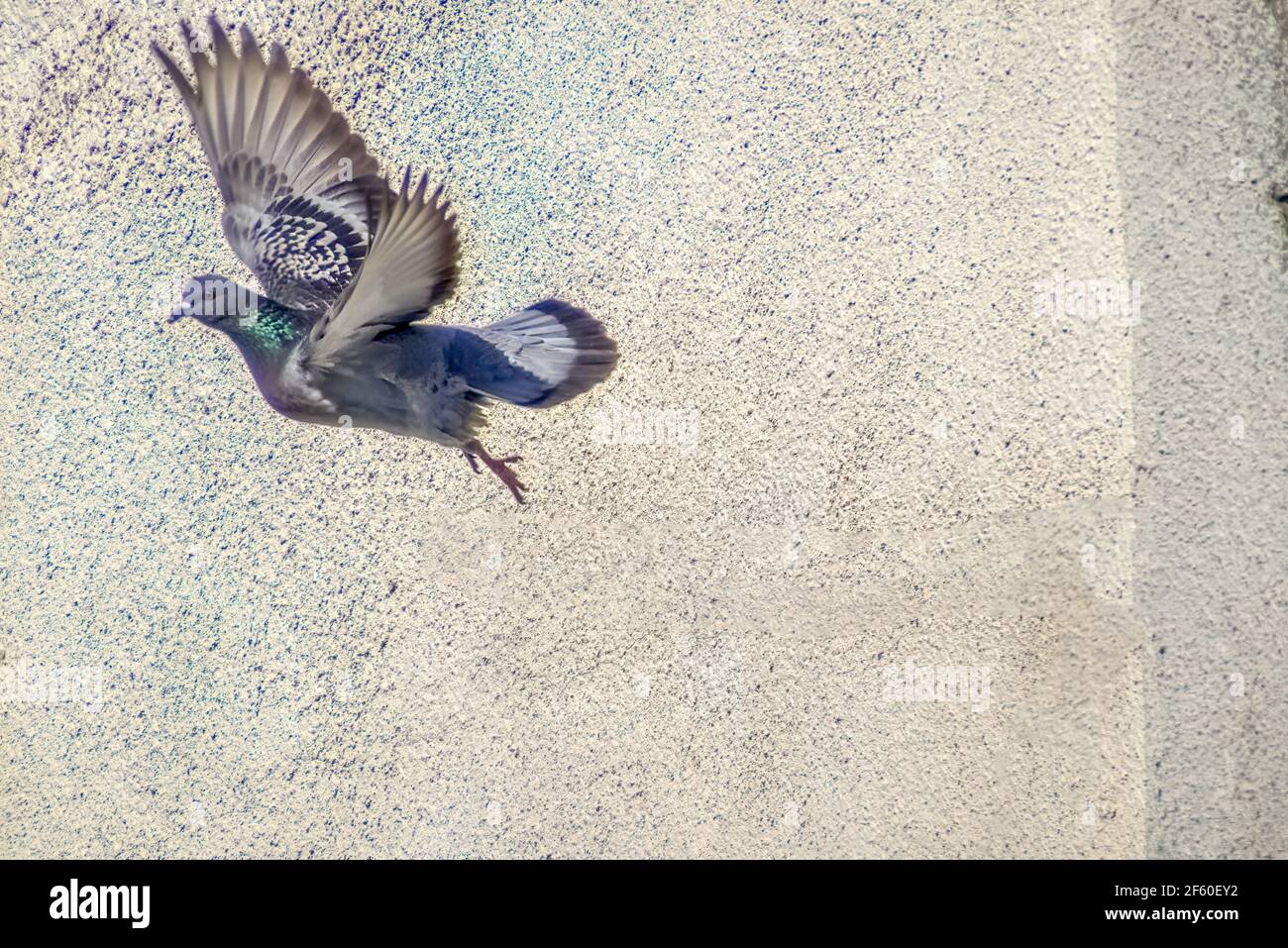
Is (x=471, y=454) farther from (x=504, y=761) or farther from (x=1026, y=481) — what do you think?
(x=1026, y=481)

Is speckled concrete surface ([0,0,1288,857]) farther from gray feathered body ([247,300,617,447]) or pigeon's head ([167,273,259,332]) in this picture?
pigeon's head ([167,273,259,332])

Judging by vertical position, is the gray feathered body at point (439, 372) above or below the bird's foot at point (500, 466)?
above

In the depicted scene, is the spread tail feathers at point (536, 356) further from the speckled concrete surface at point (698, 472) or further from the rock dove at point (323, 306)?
the speckled concrete surface at point (698, 472)

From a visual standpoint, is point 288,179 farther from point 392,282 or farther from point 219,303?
point 392,282

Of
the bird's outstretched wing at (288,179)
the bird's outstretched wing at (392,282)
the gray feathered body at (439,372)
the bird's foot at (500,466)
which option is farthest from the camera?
the bird's foot at (500,466)

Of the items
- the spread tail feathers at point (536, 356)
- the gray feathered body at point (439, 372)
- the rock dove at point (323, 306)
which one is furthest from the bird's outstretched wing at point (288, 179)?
the spread tail feathers at point (536, 356)

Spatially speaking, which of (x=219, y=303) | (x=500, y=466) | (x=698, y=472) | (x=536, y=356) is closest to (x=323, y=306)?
(x=219, y=303)

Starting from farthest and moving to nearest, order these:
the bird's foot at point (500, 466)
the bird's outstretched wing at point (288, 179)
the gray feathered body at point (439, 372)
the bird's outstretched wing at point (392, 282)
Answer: the bird's foot at point (500, 466)
the bird's outstretched wing at point (288, 179)
the gray feathered body at point (439, 372)
the bird's outstretched wing at point (392, 282)
